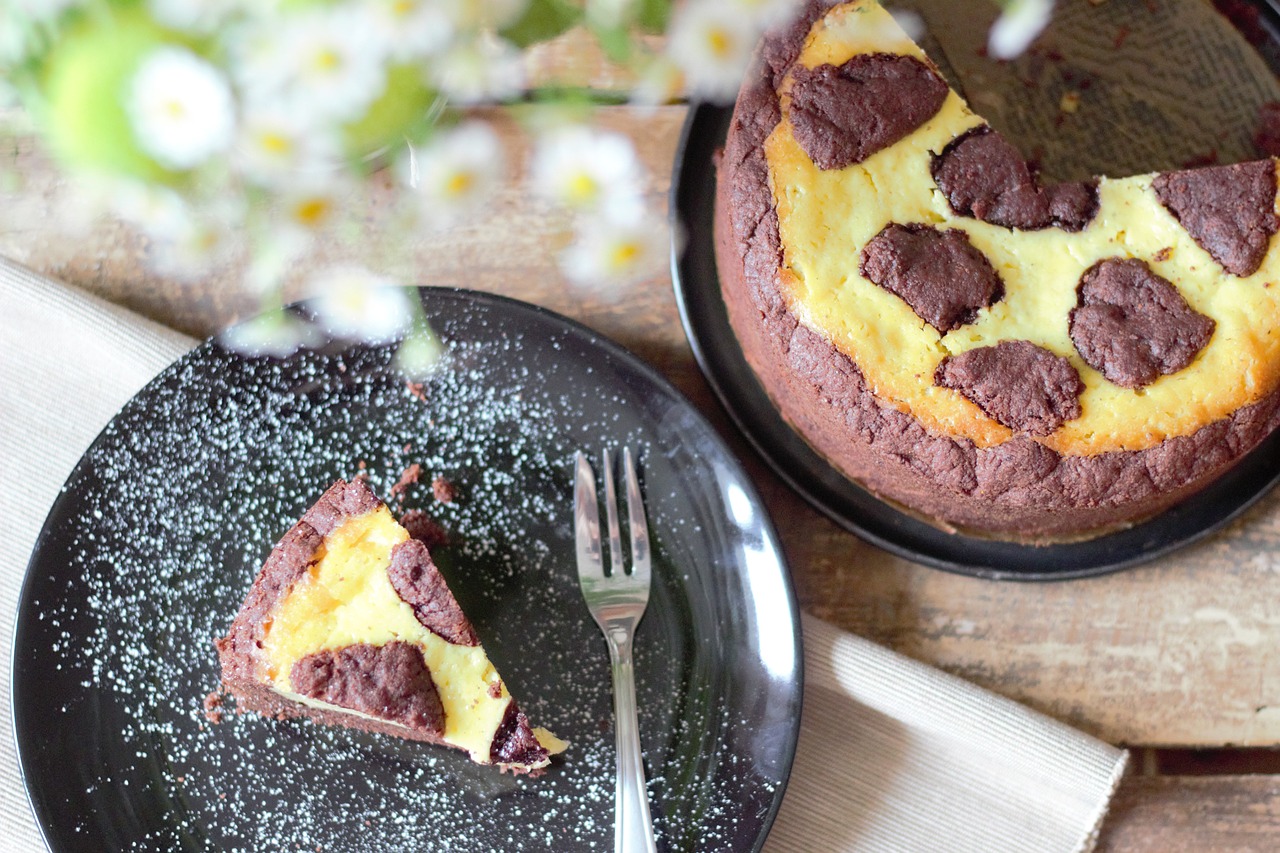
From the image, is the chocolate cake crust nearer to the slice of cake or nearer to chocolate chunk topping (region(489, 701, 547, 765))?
the slice of cake

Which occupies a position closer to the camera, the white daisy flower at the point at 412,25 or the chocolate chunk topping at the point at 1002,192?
the white daisy flower at the point at 412,25

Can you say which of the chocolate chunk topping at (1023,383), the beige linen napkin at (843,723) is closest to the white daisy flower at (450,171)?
the chocolate chunk topping at (1023,383)

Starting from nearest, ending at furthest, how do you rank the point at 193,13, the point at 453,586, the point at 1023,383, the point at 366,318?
the point at 193,13 < the point at 1023,383 < the point at 366,318 < the point at 453,586

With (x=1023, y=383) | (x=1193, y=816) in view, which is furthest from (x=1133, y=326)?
(x=1193, y=816)

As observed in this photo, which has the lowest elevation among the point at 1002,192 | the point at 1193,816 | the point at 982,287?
the point at 1193,816

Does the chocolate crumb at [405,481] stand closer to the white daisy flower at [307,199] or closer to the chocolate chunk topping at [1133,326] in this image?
the white daisy flower at [307,199]

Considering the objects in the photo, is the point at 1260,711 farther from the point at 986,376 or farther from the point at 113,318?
the point at 113,318

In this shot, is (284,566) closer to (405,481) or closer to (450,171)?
(405,481)
